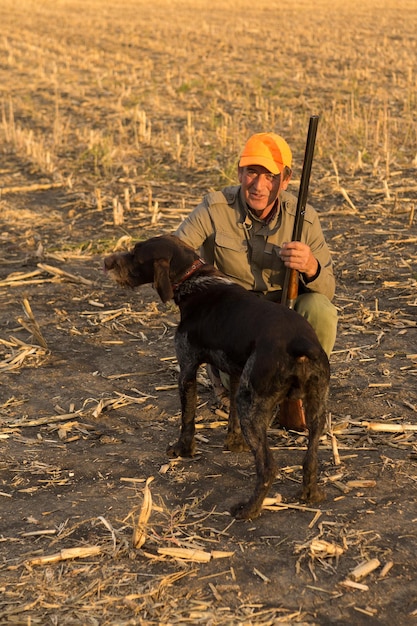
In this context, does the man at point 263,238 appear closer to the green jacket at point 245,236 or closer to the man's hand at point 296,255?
the green jacket at point 245,236

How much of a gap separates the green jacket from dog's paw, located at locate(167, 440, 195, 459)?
4.33ft

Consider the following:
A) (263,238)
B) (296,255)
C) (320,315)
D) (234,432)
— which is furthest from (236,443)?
(263,238)

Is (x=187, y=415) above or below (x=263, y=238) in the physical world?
below

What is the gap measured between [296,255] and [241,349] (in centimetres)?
92

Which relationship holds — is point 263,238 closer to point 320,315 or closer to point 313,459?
point 320,315

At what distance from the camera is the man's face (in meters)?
5.77

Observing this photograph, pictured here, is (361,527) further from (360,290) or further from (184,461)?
(360,290)

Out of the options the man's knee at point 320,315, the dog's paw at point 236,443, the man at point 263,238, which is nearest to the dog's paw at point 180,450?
the dog's paw at point 236,443

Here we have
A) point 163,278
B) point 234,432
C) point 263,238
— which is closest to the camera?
point 163,278

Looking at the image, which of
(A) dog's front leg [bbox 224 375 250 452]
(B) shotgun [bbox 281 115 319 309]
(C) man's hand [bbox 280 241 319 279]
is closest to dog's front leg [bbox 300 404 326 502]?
(A) dog's front leg [bbox 224 375 250 452]

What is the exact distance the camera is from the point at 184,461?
212 inches

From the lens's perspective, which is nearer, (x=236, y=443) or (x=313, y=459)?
(x=313, y=459)

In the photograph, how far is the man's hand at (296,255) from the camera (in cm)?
547

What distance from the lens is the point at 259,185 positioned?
577cm
